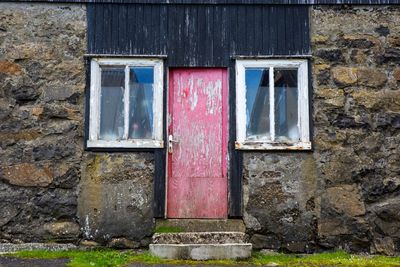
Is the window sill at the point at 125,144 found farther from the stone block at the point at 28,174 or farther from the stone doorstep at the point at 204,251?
the stone doorstep at the point at 204,251

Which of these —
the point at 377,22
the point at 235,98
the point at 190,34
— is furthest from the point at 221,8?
the point at 377,22

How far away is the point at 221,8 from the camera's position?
7.64 metres

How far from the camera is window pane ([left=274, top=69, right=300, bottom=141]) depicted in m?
7.54

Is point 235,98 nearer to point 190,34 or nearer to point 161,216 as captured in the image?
point 190,34

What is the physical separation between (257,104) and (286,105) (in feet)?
1.28

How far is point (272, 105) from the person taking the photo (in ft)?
24.8

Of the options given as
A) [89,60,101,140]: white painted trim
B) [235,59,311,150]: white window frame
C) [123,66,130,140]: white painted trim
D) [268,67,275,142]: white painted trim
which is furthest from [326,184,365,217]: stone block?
[89,60,101,140]: white painted trim

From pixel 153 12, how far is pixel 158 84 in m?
0.99

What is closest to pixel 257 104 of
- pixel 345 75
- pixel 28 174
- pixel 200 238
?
pixel 345 75

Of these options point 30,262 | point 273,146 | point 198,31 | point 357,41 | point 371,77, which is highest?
point 198,31

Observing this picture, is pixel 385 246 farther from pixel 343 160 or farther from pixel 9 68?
pixel 9 68

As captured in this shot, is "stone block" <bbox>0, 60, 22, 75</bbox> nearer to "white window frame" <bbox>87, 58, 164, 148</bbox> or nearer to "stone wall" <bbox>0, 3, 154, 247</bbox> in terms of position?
"stone wall" <bbox>0, 3, 154, 247</bbox>

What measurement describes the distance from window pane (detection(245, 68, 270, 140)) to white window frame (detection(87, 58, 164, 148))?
3.86 ft

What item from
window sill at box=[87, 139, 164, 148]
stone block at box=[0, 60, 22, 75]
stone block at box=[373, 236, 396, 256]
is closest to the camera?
stone block at box=[373, 236, 396, 256]
